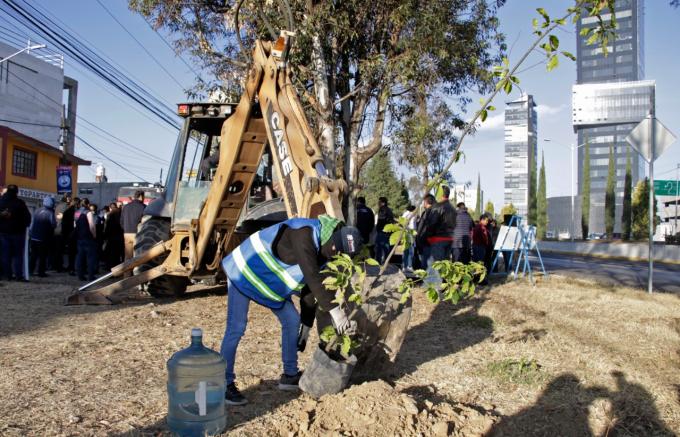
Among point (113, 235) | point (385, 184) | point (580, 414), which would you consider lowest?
point (580, 414)

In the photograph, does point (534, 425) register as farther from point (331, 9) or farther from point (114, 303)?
point (331, 9)

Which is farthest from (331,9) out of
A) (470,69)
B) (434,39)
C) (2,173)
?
(2,173)

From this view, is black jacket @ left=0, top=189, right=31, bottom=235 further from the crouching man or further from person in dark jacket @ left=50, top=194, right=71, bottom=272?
the crouching man

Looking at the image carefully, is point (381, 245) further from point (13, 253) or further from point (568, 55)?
point (568, 55)

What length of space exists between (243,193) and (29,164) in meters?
29.2

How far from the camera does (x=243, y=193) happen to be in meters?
8.29

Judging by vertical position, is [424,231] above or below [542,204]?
below

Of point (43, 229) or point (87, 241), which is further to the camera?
point (43, 229)

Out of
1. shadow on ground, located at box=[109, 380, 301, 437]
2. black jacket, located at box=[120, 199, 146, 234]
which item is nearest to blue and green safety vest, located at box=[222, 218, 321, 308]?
shadow on ground, located at box=[109, 380, 301, 437]

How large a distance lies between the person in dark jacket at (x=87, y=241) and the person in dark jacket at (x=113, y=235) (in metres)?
1.21

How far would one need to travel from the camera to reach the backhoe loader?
5.40 metres

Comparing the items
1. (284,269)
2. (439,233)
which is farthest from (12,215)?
(284,269)

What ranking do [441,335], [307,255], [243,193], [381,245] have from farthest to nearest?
[381,245] < [243,193] < [441,335] < [307,255]

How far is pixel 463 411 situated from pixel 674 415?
170cm
